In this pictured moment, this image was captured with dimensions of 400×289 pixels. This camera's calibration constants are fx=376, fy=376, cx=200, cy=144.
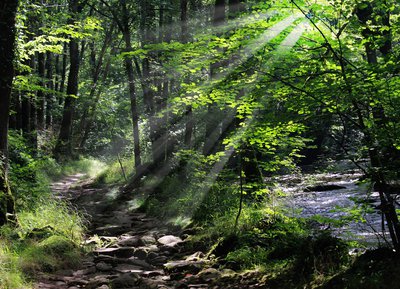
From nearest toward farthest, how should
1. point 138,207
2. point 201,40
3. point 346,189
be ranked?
→ point 201,40
point 138,207
point 346,189

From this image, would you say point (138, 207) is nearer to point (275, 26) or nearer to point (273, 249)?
point (273, 249)

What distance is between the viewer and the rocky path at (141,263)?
551 centimetres

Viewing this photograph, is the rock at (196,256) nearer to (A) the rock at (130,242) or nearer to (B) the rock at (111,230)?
(A) the rock at (130,242)

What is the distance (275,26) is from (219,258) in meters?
3.86

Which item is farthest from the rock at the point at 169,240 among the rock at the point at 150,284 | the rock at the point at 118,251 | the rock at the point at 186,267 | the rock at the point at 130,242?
the rock at the point at 150,284

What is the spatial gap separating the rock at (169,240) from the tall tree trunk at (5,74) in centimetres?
295

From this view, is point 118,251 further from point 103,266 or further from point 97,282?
point 97,282

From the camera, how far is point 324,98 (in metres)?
4.36

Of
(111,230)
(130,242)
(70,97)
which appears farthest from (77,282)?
(70,97)

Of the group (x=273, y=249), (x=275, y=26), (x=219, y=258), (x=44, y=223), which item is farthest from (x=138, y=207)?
(x=275, y=26)

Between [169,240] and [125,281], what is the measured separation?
2.50m

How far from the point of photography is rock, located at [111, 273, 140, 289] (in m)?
5.53

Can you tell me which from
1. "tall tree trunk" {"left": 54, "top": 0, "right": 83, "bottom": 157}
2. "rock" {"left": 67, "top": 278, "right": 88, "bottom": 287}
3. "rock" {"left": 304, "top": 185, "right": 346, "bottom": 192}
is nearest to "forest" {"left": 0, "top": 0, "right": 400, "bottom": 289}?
"rock" {"left": 67, "top": 278, "right": 88, "bottom": 287}

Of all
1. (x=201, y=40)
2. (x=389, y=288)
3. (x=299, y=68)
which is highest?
(x=201, y=40)
